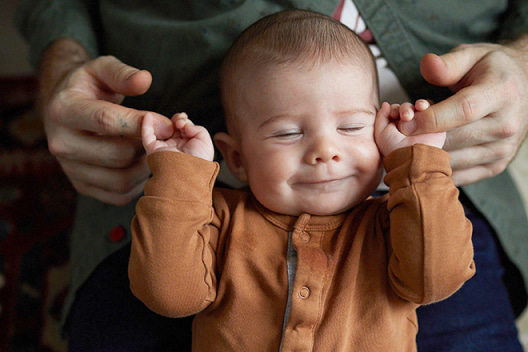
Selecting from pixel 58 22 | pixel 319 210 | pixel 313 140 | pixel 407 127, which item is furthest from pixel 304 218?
pixel 58 22

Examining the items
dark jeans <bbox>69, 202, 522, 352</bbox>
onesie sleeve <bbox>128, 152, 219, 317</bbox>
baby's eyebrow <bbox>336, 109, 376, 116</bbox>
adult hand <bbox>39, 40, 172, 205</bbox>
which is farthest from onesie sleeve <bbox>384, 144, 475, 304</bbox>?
adult hand <bbox>39, 40, 172, 205</bbox>

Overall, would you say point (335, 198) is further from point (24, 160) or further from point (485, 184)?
point (24, 160)

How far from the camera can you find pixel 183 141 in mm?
857

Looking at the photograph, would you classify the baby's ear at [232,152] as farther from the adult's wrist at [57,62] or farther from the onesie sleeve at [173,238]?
the adult's wrist at [57,62]

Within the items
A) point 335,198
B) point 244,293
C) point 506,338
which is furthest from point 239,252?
point 506,338

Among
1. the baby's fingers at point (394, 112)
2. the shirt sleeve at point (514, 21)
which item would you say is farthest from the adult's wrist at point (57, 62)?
the shirt sleeve at point (514, 21)

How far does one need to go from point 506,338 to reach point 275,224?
0.57 meters

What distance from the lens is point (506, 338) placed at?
943 millimetres

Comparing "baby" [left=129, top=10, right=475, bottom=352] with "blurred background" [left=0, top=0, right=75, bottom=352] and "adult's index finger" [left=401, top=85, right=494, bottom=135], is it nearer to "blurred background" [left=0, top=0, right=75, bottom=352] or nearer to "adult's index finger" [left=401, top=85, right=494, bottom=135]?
"adult's index finger" [left=401, top=85, right=494, bottom=135]

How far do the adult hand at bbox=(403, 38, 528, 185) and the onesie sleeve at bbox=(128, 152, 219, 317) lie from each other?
1.33 ft

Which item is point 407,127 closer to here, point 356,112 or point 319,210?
point 356,112

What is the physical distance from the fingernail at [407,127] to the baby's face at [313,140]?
0.06m

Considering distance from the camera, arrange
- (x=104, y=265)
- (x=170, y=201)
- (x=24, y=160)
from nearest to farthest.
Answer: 1. (x=170, y=201)
2. (x=104, y=265)
3. (x=24, y=160)

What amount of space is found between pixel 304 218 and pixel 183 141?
0.91 feet
